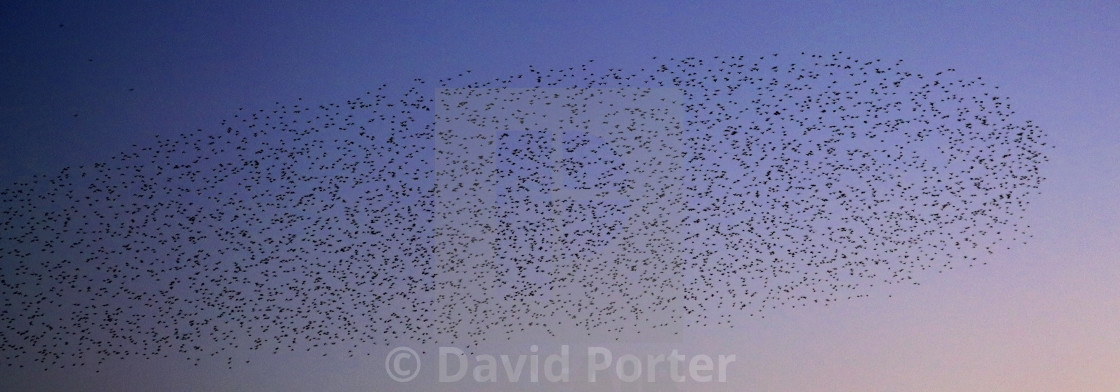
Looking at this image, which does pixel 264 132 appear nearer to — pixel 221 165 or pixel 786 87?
pixel 221 165

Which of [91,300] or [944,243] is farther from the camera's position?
[91,300]

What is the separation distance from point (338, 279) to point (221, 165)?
2.23 meters

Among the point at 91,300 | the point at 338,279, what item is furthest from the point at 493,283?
the point at 91,300

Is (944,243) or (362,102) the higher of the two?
(362,102)

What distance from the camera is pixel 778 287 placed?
14102mm

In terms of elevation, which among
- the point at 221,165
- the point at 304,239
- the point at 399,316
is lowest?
the point at 399,316

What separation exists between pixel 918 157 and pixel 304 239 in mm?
8044

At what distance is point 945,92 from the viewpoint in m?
14.2

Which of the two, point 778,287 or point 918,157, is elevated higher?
point 918,157

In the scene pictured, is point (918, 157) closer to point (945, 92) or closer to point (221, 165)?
point (945, 92)

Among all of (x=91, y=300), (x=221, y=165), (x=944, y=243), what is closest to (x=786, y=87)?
(x=944, y=243)

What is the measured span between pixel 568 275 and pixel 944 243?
4731 mm

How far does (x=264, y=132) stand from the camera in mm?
14930

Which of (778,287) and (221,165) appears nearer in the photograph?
(778,287)
